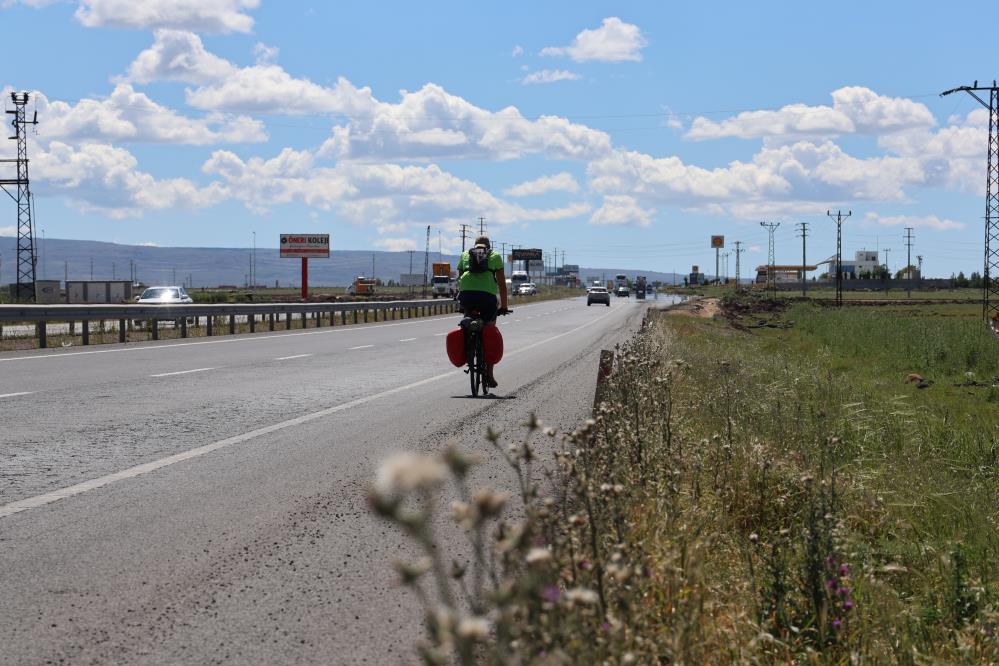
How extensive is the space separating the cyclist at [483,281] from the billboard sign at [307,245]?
8598 centimetres

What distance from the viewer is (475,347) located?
1492 cm

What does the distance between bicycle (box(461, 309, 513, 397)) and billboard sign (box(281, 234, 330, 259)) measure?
85.8 metres

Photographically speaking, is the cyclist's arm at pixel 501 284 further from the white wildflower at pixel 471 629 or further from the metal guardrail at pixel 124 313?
the metal guardrail at pixel 124 313

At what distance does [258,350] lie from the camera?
24.0 meters

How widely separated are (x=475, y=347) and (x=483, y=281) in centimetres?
96

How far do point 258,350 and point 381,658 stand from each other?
20.3 metres

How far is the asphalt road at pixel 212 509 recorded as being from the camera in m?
4.54

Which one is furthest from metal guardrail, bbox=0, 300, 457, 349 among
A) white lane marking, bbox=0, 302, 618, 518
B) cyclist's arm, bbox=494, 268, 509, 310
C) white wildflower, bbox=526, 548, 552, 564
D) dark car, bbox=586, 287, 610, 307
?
dark car, bbox=586, 287, 610, 307

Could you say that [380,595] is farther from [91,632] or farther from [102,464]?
[102,464]

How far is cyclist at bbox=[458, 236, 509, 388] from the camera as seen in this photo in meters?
14.4

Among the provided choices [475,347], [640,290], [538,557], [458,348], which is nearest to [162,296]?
[458,348]

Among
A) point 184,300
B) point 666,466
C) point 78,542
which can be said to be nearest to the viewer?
point 78,542

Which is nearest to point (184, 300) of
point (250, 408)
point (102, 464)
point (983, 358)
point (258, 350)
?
point (258, 350)

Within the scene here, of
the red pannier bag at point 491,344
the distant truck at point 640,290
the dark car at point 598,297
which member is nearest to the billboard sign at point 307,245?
the dark car at point 598,297
